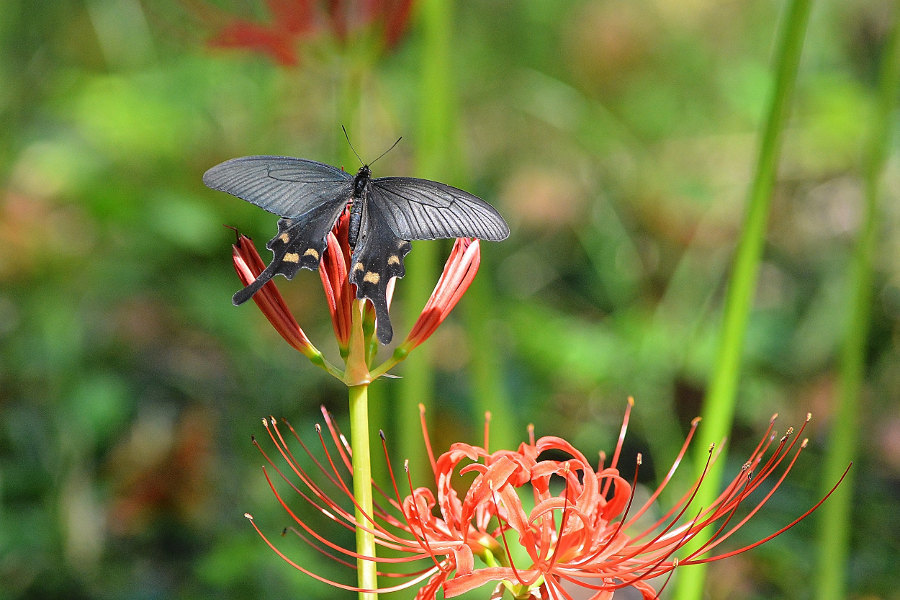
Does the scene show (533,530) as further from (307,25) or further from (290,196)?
(307,25)

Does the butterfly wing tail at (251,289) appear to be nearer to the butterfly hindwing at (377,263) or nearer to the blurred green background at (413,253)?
the butterfly hindwing at (377,263)

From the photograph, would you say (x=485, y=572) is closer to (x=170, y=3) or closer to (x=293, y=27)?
(x=293, y=27)

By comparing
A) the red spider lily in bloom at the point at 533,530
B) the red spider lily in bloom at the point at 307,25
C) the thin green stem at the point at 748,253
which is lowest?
the red spider lily in bloom at the point at 533,530

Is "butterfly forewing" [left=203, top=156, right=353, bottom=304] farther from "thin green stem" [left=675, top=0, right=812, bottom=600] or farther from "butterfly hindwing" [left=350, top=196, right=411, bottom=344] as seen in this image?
"thin green stem" [left=675, top=0, right=812, bottom=600]

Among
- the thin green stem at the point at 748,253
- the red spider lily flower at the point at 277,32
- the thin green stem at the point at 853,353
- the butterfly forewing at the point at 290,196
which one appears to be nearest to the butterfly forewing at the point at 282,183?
the butterfly forewing at the point at 290,196

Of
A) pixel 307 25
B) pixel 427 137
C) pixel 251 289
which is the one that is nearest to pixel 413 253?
pixel 427 137

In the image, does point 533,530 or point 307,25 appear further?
point 307,25

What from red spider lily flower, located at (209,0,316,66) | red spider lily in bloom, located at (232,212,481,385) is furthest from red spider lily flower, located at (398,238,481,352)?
red spider lily flower, located at (209,0,316,66)
